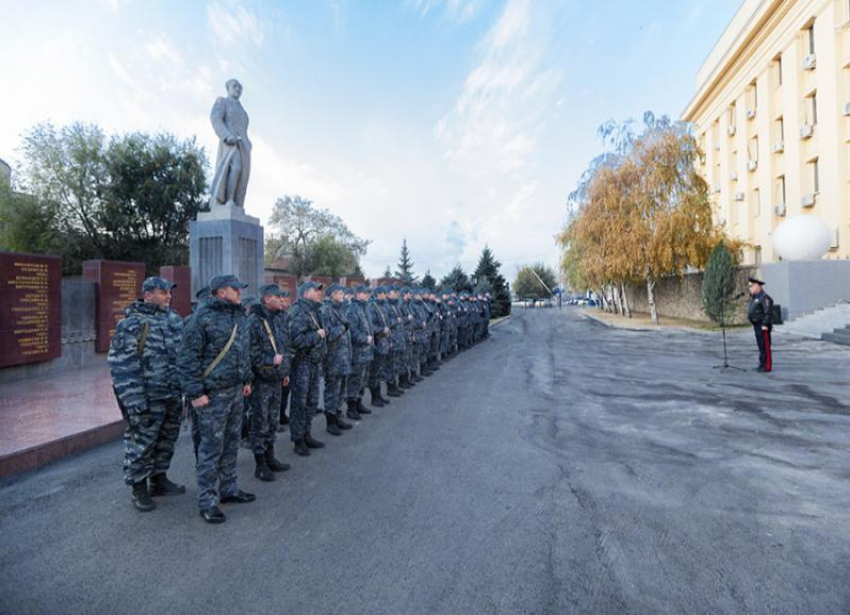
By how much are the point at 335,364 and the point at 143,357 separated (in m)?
2.39

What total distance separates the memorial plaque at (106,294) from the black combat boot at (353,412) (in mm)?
7044

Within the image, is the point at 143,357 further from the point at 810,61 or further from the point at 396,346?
the point at 810,61

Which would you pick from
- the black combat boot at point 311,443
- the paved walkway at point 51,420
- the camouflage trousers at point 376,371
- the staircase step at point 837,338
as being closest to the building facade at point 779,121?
the staircase step at point 837,338

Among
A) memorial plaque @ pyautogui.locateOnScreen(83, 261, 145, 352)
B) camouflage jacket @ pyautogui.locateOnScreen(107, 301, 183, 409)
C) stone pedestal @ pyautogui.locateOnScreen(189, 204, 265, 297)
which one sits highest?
stone pedestal @ pyautogui.locateOnScreen(189, 204, 265, 297)

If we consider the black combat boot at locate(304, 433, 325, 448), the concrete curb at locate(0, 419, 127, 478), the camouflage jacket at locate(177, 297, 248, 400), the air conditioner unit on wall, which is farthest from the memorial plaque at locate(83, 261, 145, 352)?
the air conditioner unit on wall

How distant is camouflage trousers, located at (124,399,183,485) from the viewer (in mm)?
3779

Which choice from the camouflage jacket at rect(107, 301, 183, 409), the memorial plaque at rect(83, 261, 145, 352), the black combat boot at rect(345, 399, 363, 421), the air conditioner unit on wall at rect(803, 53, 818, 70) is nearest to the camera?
the camouflage jacket at rect(107, 301, 183, 409)

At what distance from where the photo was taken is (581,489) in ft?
13.0

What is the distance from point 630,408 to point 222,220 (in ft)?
29.1

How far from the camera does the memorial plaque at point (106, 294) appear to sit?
10633 mm

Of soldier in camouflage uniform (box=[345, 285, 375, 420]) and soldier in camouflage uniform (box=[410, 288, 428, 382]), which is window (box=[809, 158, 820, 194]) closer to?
soldier in camouflage uniform (box=[410, 288, 428, 382])

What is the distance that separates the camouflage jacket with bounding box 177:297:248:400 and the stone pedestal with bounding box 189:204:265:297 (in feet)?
22.2

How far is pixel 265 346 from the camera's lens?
4.32 metres

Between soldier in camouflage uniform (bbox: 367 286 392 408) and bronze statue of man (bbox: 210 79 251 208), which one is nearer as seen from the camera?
soldier in camouflage uniform (bbox: 367 286 392 408)
